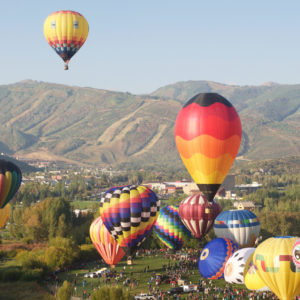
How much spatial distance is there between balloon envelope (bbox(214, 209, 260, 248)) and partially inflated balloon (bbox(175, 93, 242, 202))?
15.6m

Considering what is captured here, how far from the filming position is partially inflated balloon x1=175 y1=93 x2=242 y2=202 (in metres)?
35.2

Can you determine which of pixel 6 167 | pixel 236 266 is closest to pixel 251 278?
pixel 236 266

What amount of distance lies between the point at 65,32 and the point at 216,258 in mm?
26316

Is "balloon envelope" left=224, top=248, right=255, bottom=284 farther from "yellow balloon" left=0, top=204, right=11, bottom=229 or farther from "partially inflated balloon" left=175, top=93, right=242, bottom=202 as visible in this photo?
"yellow balloon" left=0, top=204, right=11, bottom=229

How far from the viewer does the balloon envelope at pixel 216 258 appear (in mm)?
43625

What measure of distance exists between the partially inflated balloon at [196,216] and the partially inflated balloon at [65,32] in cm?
1792

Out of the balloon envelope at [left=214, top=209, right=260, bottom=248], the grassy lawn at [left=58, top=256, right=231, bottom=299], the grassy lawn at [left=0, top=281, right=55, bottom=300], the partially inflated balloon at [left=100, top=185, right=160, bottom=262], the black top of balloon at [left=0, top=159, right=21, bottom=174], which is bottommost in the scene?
the grassy lawn at [left=58, top=256, right=231, bottom=299]

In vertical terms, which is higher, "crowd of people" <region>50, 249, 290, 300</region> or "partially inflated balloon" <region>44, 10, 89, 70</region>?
"partially inflated balloon" <region>44, 10, 89, 70</region>

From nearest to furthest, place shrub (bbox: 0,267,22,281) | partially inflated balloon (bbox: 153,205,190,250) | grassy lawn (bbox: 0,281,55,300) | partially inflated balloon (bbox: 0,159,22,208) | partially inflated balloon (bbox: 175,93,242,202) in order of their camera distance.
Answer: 1. partially inflated balloon (bbox: 175,93,242,202)
2. grassy lawn (bbox: 0,281,55,300)
3. shrub (bbox: 0,267,22,281)
4. partially inflated balloon (bbox: 0,159,22,208)
5. partially inflated balloon (bbox: 153,205,190,250)

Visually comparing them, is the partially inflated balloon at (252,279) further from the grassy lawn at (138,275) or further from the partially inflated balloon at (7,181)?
the partially inflated balloon at (7,181)

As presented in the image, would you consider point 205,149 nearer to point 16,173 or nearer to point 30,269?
point 30,269

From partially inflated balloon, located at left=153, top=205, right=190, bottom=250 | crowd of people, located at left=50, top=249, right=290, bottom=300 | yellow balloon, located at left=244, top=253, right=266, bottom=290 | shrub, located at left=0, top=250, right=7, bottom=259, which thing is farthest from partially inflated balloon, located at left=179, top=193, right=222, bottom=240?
shrub, located at left=0, top=250, right=7, bottom=259

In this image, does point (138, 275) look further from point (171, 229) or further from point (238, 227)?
point (171, 229)

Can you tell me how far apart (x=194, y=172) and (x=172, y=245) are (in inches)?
905
